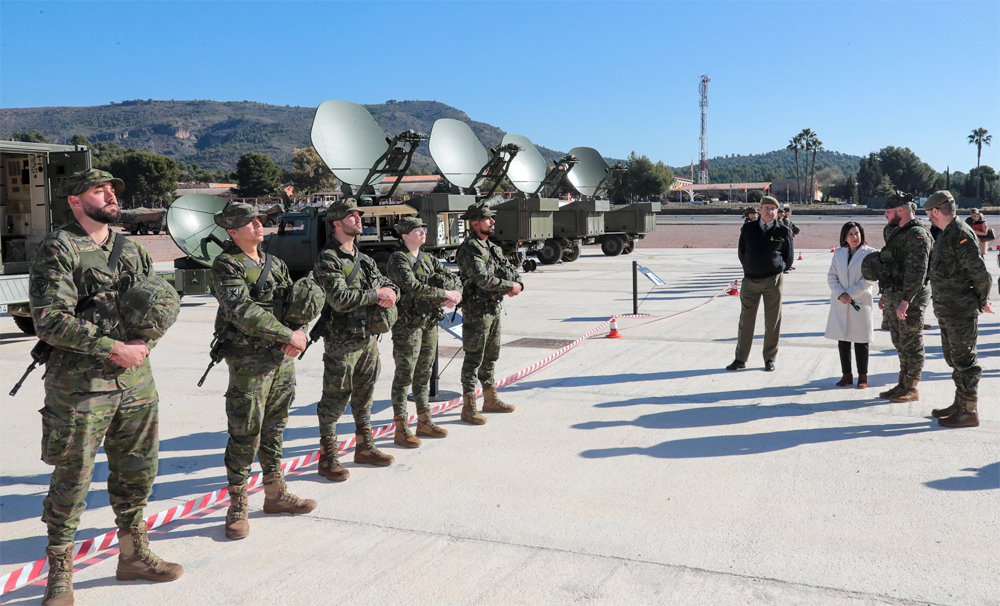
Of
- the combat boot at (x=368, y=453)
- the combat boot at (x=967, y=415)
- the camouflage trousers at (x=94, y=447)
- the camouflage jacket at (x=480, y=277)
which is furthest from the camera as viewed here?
the camouflage jacket at (x=480, y=277)

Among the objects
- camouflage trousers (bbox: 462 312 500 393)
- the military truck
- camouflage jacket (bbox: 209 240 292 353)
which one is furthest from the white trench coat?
the military truck

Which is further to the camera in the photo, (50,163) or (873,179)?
(873,179)

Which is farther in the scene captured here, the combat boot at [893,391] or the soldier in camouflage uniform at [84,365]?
the combat boot at [893,391]

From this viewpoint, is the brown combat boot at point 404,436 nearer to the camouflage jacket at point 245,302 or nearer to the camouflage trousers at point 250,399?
the camouflage trousers at point 250,399

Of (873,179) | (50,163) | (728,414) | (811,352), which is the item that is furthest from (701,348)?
(873,179)

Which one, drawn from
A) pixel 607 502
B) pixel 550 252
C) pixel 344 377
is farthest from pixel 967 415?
pixel 550 252

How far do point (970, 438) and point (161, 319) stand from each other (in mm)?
5695

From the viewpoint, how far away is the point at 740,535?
405cm

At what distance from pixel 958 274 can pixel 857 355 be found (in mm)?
1679

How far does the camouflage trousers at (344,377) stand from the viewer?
193 inches

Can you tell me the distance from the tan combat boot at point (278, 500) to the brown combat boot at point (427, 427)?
1638 mm

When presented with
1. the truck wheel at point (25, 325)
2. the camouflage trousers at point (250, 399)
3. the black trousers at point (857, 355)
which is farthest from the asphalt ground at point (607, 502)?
the truck wheel at point (25, 325)

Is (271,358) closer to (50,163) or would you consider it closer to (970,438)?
(970,438)

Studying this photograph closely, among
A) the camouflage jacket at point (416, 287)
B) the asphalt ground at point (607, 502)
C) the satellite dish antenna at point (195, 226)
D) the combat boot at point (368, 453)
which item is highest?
the satellite dish antenna at point (195, 226)
